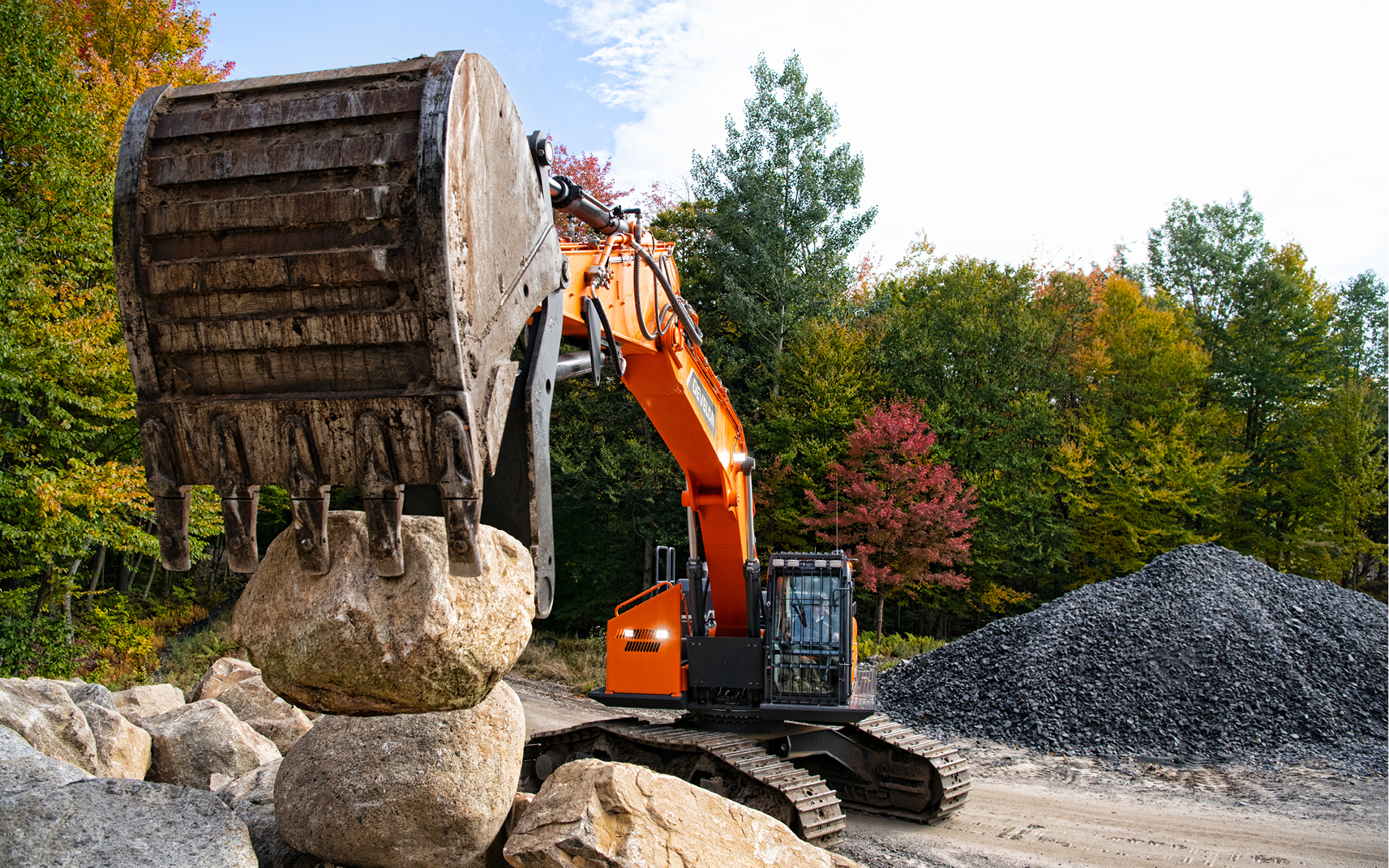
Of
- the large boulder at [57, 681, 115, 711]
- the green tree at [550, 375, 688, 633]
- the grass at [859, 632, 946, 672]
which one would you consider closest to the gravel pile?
the grass at [859, 632, 946, 672]

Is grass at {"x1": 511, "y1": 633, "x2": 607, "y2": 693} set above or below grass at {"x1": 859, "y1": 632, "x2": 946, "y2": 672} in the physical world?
below

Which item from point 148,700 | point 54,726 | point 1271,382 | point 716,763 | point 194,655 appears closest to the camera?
point 54,726

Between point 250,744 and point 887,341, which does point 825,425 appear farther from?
point 250,744

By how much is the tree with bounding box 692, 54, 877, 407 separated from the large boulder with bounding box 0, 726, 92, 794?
18360 millimetres

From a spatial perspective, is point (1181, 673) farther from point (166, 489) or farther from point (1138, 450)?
point (166, 489)

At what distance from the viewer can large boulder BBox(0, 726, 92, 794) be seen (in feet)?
13.2

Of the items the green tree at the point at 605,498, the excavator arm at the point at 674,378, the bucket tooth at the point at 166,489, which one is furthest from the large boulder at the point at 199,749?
the green tree at the point at 605,498

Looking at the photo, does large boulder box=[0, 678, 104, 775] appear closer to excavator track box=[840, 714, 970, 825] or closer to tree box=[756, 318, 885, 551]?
excavator track box=[840, 714, 970, 825]

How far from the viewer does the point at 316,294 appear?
284 centimetres

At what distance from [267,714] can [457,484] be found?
817 centimetres

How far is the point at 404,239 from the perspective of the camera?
2748mm

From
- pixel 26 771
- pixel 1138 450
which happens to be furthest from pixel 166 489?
pixel 1138 450

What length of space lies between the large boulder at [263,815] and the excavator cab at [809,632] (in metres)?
4.27

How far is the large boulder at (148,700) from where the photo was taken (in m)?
9.62
